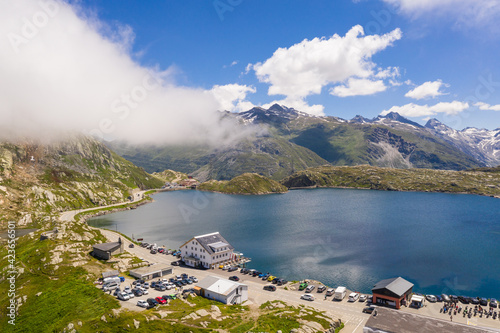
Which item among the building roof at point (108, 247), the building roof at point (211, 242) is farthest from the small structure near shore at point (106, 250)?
the building roof at point (211, 242)

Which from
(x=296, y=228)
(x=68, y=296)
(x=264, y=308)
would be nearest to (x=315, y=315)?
(x=264, y=308)

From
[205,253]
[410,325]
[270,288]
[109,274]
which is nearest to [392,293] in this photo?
[410,325]

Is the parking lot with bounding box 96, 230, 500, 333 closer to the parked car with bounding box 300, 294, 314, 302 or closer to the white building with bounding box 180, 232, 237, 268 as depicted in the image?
the parked car with bounding box 300, 294, 314, 302

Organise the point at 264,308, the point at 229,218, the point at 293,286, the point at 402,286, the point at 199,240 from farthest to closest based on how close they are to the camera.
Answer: the point at 229,218
the point at 199,240
the point at 293,286
the point at 402,286
the point at 264,308

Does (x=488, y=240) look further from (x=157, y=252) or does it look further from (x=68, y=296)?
(x=68, y=296)

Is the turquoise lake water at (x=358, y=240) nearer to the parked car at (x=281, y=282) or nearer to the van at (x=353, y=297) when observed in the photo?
the parked car at (x=281, y=282)

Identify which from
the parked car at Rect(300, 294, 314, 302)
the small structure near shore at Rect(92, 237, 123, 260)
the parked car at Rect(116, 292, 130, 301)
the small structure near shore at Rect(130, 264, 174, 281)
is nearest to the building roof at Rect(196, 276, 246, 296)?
the parked car at Rect(300, 294, 314, 302)

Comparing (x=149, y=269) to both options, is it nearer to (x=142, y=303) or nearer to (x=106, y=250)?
(x=106, y=250)
